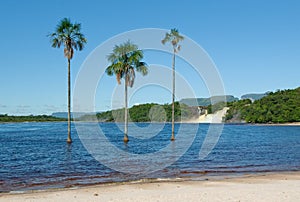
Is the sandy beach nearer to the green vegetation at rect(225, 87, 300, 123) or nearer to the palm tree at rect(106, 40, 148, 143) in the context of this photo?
the palm tree at rect(106, 40, 148, 143)

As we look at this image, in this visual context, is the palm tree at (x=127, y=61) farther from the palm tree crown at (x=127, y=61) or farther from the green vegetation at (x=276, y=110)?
the green vegetation at (x=276, y=110)

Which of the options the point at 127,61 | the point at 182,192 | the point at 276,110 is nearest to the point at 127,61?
the point at 127,61

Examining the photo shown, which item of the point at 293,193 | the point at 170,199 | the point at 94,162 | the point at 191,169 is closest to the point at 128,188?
the point at 170,199

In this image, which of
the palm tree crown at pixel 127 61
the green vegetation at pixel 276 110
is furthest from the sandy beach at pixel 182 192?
the green vegetation at pixel 276 110

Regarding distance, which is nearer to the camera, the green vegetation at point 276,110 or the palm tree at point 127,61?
the palm tree at point 127,61

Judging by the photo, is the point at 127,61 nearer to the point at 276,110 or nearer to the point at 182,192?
the point at 182,192

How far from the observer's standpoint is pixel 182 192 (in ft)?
51.2

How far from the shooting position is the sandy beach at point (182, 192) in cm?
1434

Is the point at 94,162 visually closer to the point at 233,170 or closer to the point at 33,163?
the point at 33,163

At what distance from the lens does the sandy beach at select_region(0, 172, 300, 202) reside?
14.3 meters

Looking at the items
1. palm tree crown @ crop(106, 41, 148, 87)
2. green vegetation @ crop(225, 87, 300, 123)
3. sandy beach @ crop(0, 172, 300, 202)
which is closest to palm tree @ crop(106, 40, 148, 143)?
palm tree crown @ crop(106, 41, 148, 87)

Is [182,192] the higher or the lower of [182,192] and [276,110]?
the lower

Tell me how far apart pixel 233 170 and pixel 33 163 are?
15171mm

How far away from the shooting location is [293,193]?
49.5 ft
